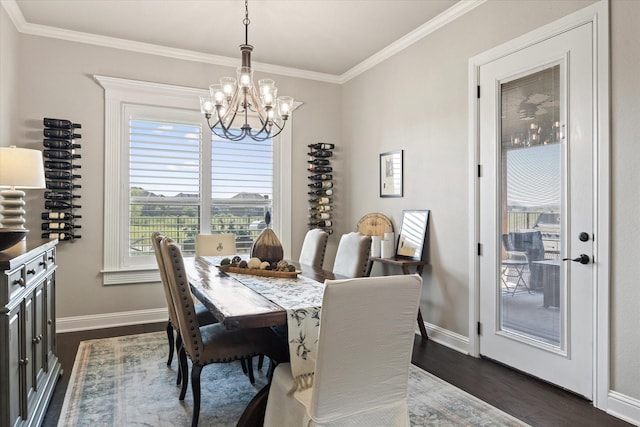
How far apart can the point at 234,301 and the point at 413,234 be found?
2.43 m

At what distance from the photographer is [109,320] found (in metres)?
4.22

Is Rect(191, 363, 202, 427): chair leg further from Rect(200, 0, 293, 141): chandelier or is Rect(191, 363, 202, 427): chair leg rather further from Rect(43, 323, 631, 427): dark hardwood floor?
Rect(200, 0, 293, 141): chandelier

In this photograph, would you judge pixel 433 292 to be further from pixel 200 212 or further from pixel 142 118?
pixel 142 118

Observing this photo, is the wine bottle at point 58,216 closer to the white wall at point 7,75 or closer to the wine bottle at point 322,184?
the white wall at point 7,75

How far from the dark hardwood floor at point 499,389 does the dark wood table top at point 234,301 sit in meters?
1.12

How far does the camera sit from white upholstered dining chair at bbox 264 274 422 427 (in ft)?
5.12

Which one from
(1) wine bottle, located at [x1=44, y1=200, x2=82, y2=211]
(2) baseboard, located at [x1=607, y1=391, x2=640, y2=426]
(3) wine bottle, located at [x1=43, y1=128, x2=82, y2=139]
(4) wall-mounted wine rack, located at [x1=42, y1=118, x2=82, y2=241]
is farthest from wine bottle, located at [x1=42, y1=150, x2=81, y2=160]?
(2) baseboard, located at [x1=607, y1=391, x2=640, y2=426]

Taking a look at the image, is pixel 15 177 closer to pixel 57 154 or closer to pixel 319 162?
pixel 57 154

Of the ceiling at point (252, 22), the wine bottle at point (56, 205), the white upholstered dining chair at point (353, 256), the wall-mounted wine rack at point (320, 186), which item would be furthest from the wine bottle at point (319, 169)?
the wine bottle at point (56, 205)

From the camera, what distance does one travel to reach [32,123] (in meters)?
3.90

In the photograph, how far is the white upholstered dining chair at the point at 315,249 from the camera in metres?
3.48

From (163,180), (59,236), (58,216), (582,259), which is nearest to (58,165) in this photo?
(58,216)

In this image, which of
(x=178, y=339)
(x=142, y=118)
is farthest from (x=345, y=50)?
(x=178, y=339)

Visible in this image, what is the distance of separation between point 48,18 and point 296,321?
12.4ft
